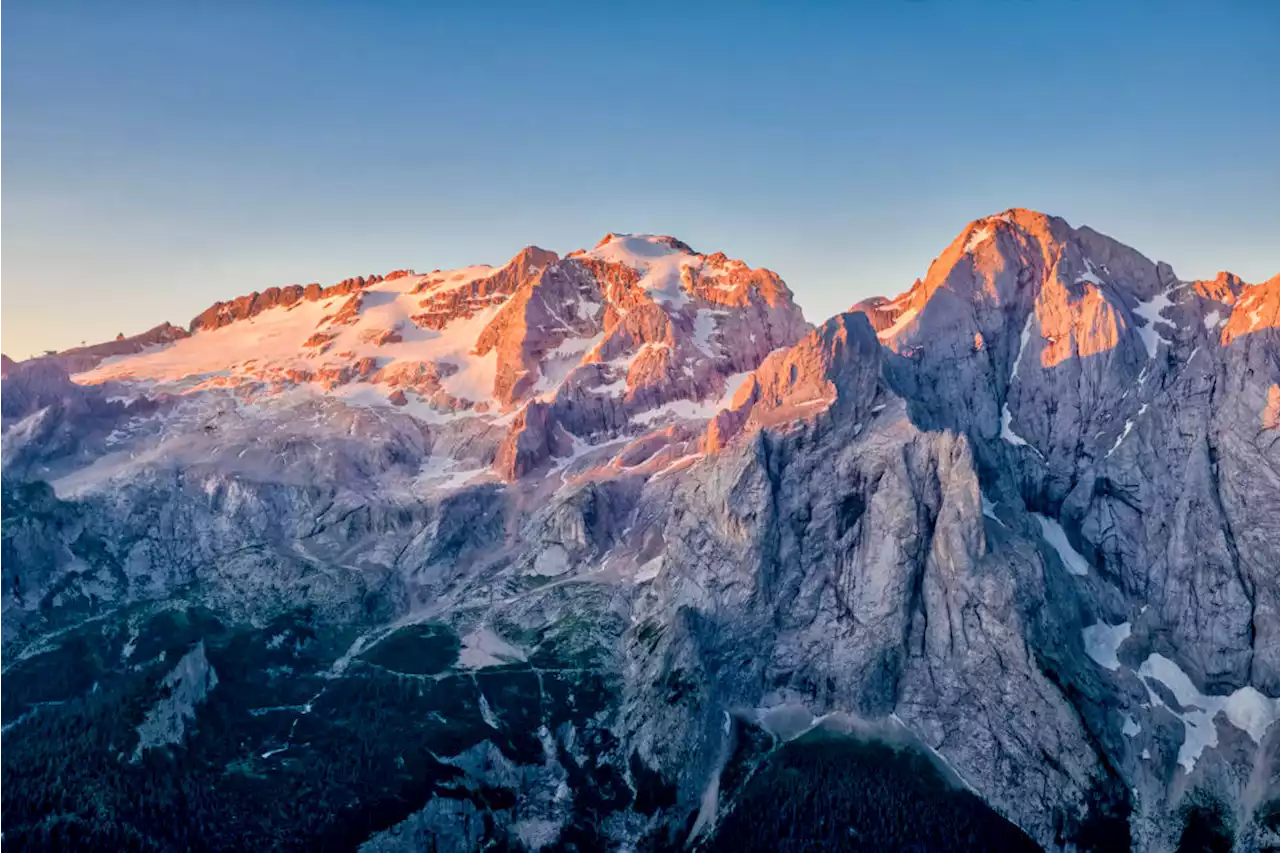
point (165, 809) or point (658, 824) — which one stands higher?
point (165, 809)

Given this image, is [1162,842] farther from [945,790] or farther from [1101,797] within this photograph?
[945,790]

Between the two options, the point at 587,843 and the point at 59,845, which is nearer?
the point at 59,845

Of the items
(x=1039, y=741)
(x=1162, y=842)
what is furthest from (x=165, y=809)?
(x=1162, y=842)

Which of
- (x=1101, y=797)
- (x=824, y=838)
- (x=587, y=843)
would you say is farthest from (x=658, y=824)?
(x=1101, y=797)

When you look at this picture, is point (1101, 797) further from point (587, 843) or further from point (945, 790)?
point (587, 843)

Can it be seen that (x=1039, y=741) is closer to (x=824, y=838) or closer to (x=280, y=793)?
(x=824, y=838)

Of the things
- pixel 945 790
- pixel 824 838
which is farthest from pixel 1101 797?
pixel 824 838

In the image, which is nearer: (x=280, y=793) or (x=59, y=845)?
(x=59, y=845)

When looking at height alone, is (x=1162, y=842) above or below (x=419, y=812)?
below
